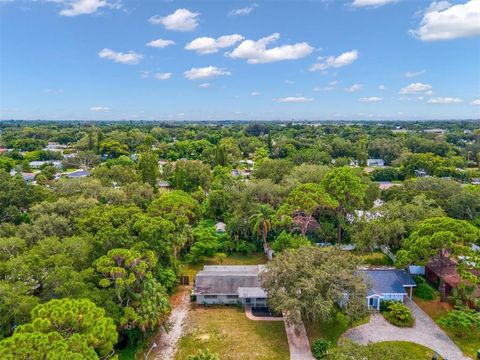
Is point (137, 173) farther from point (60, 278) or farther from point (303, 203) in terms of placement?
point (60, 278)

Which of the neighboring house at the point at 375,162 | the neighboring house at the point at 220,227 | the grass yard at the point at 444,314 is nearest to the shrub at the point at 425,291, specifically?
the grass yard at the point at 444,314

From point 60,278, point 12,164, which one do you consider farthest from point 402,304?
point 12,164

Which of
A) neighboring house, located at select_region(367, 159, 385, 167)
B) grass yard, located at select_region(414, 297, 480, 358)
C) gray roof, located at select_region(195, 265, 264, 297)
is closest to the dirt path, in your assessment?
gray roof, located at select_region(195, 265, 264, 297)

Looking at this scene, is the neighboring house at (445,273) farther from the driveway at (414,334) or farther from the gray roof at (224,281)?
the gray roof at (224,281)

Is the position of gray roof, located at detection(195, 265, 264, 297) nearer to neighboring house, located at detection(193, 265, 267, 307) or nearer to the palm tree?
neighboring house, located at detection(193, 265, 267, 307)

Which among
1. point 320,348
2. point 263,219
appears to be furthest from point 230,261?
point 320,348
